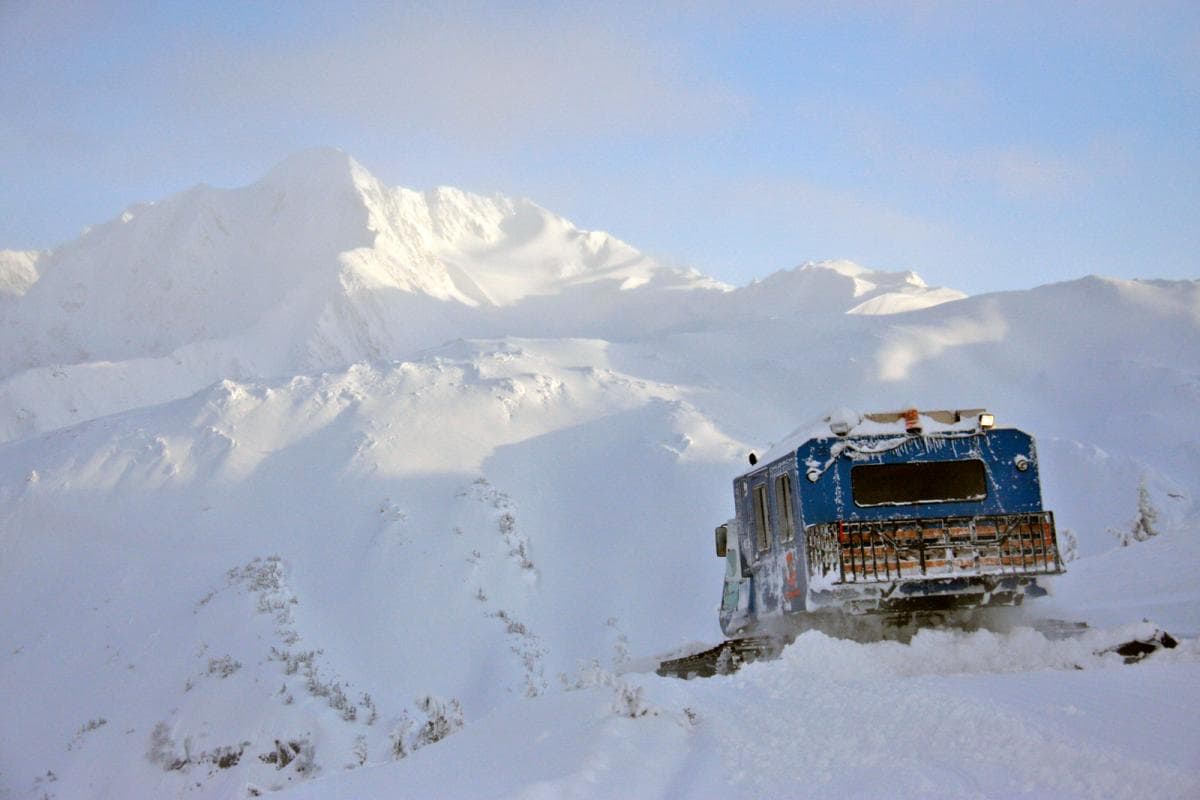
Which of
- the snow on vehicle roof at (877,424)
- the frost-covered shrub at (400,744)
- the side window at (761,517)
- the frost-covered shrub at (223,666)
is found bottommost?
the frost-covered shrub at (400,744)

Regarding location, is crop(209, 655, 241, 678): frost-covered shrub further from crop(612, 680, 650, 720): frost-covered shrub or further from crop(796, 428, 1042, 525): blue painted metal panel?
crop(612, 680, 650, 720): frost-covered shrub

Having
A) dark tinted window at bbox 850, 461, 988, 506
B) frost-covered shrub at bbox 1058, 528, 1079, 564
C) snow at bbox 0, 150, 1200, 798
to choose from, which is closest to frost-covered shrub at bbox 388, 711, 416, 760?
snow at bbox 0, 150, 1200, 798

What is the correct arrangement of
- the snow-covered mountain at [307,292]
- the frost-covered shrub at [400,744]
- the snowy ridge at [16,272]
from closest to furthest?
the frost-covered shrub at [400,744] → the snow-covered mountain at [307,292] → the snowy ridge at [16,272]

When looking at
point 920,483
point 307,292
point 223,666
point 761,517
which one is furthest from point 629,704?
point 307,292

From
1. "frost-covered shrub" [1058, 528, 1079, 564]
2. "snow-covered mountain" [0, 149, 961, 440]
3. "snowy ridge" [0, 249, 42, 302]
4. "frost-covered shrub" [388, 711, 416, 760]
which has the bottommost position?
"frost-covered shrub" [388, 711, 416, 760]

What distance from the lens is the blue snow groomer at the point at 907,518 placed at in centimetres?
1159

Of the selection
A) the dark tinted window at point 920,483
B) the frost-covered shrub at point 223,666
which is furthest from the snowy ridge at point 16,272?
the dark tinted window at point 920,483

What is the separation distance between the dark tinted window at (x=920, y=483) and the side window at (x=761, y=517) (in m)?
1.91

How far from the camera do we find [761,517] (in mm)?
14406

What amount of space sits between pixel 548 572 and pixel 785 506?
1243cm

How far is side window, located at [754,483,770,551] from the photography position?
14136 mm

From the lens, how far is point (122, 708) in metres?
19.4

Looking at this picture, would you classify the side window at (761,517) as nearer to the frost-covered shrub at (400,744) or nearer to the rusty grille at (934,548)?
the rusty grille at (934,548)

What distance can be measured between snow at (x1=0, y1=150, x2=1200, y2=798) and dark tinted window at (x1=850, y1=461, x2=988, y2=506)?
1.53m
